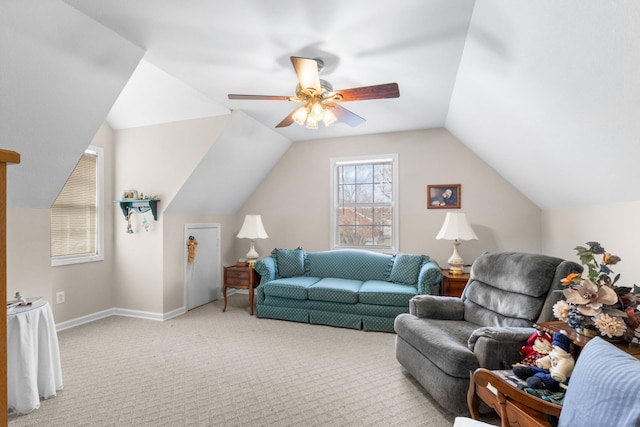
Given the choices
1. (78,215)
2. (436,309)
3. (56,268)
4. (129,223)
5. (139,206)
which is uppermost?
(139,206)

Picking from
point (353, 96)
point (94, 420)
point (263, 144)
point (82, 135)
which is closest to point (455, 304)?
point (353, 96)

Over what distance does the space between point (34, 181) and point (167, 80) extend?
1.51 m

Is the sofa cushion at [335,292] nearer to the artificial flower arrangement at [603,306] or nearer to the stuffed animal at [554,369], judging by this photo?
the stuffed animal at [554,369]

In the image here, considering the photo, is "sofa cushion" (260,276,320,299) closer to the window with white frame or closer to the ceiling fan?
the ceiling fan

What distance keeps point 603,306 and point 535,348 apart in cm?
42

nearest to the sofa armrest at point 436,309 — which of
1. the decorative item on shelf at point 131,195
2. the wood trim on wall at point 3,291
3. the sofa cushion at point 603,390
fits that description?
the sofa cushion at point 603,390

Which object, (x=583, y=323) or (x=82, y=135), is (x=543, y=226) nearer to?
(x=583, y=323)

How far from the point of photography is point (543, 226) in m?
3.91

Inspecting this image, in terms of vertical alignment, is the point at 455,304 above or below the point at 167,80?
below

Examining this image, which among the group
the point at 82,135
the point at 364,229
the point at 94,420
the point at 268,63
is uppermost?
the point at 268,63

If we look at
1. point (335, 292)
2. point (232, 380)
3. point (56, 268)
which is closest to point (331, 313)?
point (335, 292)

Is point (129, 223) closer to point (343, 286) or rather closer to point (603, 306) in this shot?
point (343, 286)

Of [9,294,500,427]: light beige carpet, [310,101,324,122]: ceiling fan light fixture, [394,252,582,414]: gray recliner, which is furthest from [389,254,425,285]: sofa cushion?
[310,101,324,122]: ceiling fan light fixture

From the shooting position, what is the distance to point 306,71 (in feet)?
7.11
